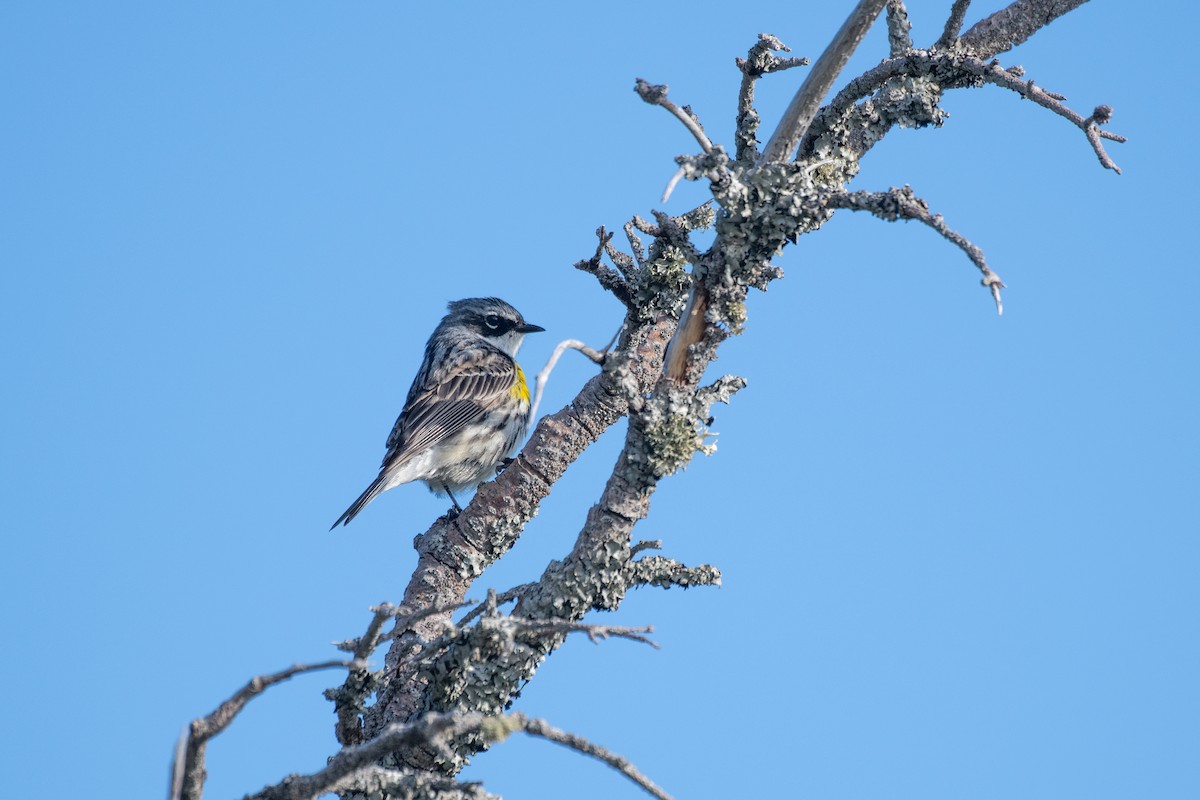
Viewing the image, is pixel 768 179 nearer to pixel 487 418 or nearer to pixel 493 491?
pixel 493 491

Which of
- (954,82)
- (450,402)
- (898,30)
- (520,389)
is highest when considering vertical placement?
(520,389)

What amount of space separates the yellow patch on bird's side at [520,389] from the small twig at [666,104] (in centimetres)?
781

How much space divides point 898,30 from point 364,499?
637cm

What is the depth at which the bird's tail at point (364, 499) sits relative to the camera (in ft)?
32.8

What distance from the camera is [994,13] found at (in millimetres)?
6383

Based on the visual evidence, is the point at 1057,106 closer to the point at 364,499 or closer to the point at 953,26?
the point at 953,26

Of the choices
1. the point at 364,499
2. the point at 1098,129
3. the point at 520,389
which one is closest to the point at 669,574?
the point at 1098,129

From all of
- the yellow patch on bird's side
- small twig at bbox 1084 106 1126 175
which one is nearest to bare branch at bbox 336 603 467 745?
small twig at bbox 1084 106 1126 175

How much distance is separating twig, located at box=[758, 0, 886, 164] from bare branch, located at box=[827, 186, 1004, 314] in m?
0.39

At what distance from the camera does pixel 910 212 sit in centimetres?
392

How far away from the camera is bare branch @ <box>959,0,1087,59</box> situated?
632 centimetres

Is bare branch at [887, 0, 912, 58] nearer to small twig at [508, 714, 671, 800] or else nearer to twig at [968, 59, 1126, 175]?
twig at [968, 59, 1126, 175]

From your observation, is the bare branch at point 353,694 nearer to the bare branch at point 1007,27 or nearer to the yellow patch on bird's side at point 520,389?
the bare branch at point 1007,27

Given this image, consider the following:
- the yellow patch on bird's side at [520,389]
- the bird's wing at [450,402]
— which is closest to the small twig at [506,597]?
the bird's wing at [450,402]
